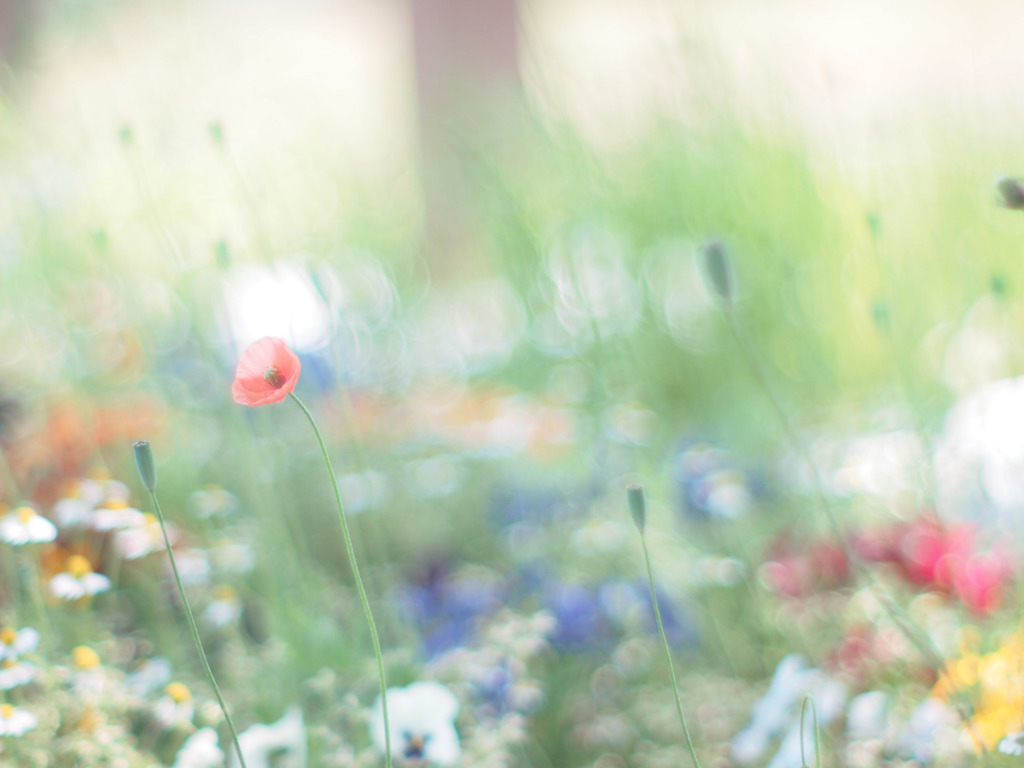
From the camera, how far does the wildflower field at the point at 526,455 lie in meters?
0.69

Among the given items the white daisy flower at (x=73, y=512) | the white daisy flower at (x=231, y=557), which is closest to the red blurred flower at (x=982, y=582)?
the white daisy flower at (x=231, y=557)

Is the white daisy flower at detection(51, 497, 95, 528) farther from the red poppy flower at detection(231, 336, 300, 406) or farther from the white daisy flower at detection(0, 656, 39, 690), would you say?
the red poppy flower at detection(231, 336, 300, 406)

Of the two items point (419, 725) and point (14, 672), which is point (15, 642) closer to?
point (14, 672)

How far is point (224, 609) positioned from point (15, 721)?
0.26 meters

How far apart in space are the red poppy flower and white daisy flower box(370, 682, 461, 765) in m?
0.29

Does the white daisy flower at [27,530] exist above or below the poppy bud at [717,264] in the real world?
below

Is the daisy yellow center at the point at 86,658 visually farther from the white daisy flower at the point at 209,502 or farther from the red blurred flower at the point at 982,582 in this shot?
the red blurred flower at the point at 982,582

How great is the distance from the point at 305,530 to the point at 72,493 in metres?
0.39

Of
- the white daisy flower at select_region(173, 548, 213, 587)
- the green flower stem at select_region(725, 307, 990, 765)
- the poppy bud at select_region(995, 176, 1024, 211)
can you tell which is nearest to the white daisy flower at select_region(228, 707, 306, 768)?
the white daisy flower at select_region(173, 548, 213, 587)

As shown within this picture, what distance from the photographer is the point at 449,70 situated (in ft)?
6.25

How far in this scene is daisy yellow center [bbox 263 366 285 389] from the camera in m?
0.47

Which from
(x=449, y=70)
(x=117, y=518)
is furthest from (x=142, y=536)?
(x=449, y=70)

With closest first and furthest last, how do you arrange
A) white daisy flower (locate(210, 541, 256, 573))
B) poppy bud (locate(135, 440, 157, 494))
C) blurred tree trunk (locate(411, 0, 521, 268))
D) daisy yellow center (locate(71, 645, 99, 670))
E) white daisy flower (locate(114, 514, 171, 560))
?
poppy bud (locate(135, 440, 157, 494)), daisy yellow center (locate(71, 645, 99, 670)), white daisy flower (locate(114, 514, 171, 560)), white daisy flower (locate(210, 541, 256, 573)), blurred tree trunk (locate(411, 0, 521, 268))

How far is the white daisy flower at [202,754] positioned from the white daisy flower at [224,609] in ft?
0.61
